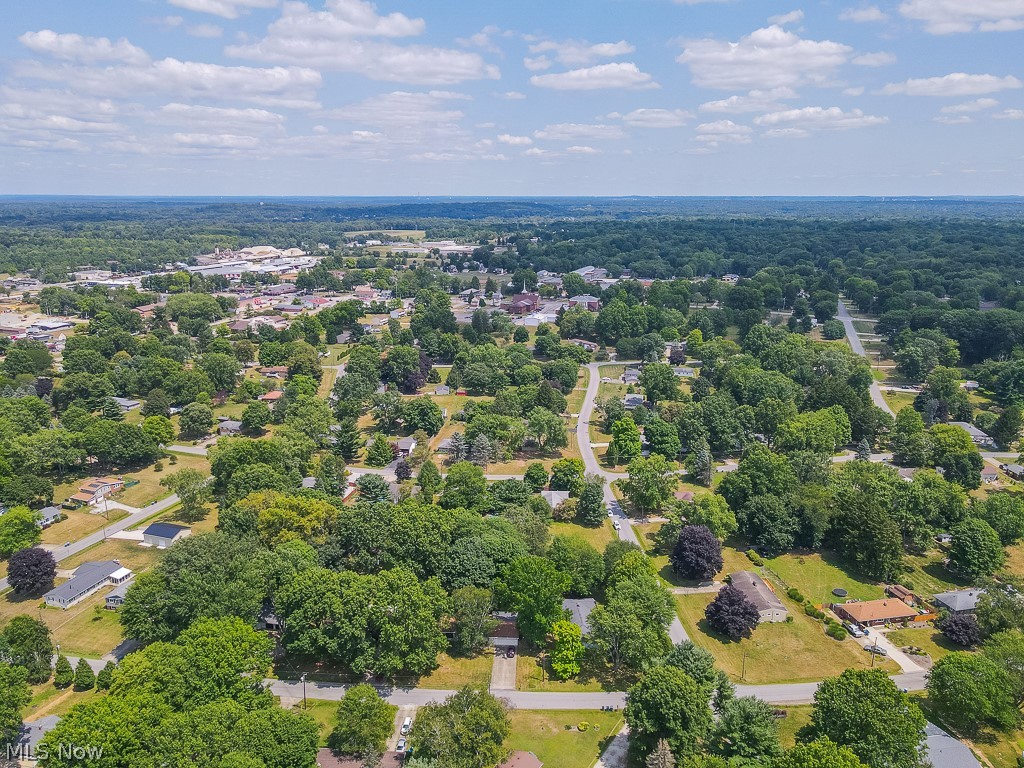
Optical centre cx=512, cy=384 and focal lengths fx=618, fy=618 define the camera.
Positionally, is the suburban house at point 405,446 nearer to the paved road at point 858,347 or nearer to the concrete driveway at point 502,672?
the concrete driveway at point 502,672

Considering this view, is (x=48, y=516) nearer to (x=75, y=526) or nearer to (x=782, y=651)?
(x=75, y=526)

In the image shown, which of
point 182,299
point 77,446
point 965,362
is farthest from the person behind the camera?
point 182,299

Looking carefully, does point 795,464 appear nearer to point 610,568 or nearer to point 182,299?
point 610,568

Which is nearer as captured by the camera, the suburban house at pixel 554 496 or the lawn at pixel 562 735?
the lawn at pixel 562 735

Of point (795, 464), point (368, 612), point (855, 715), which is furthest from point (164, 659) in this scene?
point (795, 464)

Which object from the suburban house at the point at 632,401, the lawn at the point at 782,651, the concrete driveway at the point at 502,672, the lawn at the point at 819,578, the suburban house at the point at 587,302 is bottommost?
the lawn at the point at 782,651

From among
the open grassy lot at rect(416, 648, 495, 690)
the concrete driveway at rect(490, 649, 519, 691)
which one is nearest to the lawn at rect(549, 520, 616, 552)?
the concrete driveway at rect(490, 649, 519, 691)

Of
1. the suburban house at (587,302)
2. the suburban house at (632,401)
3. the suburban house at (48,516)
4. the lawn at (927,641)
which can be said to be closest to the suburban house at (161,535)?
the suburban house at (48,516)
